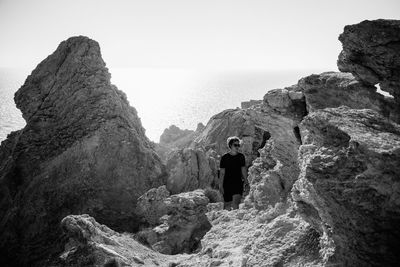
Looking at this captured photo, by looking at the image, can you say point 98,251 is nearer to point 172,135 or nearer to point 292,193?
point 292,193

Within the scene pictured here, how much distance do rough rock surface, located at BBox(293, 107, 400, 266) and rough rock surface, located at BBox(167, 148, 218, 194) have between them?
689 inches

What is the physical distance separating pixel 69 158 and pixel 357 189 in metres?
18.5

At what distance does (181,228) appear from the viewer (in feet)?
49.6

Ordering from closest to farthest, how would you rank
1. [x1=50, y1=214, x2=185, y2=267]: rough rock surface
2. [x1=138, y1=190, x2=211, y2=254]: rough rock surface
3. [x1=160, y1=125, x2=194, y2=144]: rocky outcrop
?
[x1=50, y1=214, x2=185, y2=267]: rough rock surface → [x1=138, y1=190, x2=211, y2=254]: rough rock surface → [x1=160, y1=125, x2=194, y2=144]: rocky outcrop

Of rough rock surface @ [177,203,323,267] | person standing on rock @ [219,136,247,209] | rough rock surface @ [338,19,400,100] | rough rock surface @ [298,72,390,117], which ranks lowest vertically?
rough rock surface @ [177,203,323,267]

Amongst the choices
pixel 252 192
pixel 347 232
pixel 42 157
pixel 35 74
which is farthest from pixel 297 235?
pixel 35 74

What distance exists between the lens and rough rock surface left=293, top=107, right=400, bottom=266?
547 cm

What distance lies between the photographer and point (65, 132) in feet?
72.8

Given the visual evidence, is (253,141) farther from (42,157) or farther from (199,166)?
(42,157)

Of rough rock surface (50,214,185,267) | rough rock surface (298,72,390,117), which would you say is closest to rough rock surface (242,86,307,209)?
rough rock surface (298,72,390,117)

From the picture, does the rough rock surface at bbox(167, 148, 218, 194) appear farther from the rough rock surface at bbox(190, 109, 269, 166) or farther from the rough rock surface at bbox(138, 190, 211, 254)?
the rough rock surface at bbox(138, 190, 211, 254)

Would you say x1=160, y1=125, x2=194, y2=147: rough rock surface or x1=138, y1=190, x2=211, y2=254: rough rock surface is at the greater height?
x1=138, y1=190, x2=211, y2=254: rough rock surface

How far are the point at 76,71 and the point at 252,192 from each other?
1609 centimetres

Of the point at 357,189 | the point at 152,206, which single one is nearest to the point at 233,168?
the point at 357,189
